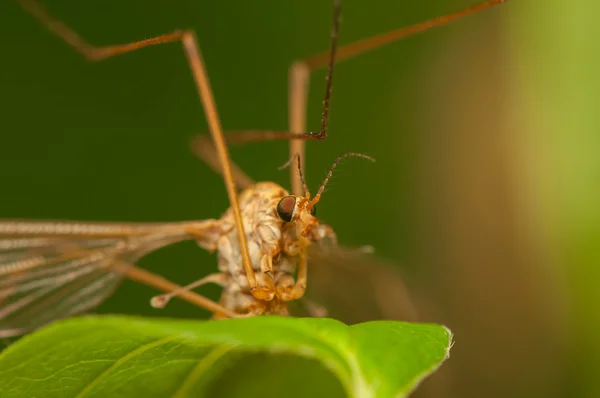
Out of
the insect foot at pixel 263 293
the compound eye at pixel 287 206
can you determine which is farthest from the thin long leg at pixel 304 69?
the insect foot at pixel 263 293

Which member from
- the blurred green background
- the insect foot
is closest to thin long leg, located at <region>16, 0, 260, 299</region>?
the insect foot

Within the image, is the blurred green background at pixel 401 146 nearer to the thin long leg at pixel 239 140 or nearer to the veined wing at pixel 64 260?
the thin long leg at pixel 239 140

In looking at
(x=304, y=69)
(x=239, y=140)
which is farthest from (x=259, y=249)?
(x=304, y=69)

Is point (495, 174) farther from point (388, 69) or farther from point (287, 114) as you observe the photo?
point (287, 114)

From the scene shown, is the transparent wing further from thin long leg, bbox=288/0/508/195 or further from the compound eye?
the compound eye

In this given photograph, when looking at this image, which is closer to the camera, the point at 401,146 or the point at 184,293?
the point at 184,293

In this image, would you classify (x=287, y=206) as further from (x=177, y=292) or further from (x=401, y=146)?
(x=401, y=146)
